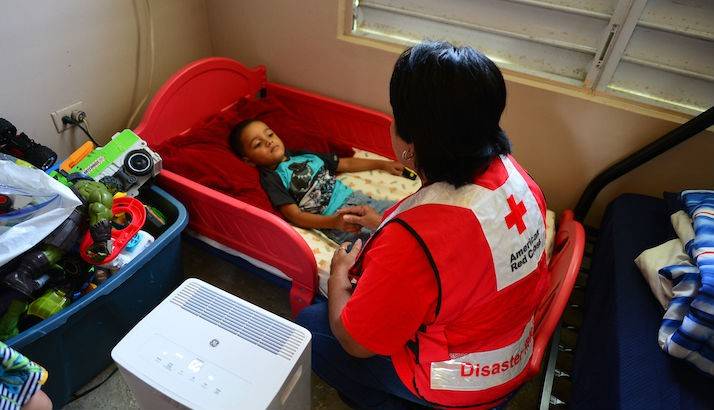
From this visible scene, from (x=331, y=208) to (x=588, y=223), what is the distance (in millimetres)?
1073

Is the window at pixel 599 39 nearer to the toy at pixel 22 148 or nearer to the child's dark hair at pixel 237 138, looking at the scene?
the child's dark hair at pixel 237 138

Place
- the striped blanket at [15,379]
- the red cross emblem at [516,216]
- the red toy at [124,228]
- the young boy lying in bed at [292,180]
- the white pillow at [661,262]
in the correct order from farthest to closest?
the young boy lying in bed at [292,180], the red toy at [124,228], the white pillow at [661,262], the red cross emblem at [516,216], the striped blanket at [15,379]

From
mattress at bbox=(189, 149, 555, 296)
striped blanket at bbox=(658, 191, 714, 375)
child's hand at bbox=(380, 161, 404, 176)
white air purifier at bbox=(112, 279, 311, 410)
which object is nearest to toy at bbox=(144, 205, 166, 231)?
mattress at bbox=(189, 149, 555, 296)

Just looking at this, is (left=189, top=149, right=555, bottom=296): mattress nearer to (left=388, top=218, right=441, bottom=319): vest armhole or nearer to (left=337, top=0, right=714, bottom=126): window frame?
(left=337, top=0, right=714, bottom=126): window frame

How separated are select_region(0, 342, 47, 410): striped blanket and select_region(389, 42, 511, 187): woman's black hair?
2.61 feet

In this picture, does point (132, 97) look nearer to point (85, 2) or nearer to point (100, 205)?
point (85, 2)

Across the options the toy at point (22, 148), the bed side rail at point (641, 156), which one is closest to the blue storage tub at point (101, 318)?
the toy at point (22, 148)

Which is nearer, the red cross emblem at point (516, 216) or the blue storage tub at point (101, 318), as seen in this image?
the red cross emblem at point (516, 216)

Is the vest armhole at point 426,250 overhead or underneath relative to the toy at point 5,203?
overhead

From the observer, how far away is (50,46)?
1.46 m

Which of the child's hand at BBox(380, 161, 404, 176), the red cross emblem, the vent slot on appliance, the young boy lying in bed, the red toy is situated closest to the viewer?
the red cross emblem

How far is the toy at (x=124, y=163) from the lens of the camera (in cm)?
141

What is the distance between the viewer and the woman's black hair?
29.2 inches

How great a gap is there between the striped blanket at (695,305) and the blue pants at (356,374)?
590 mm
